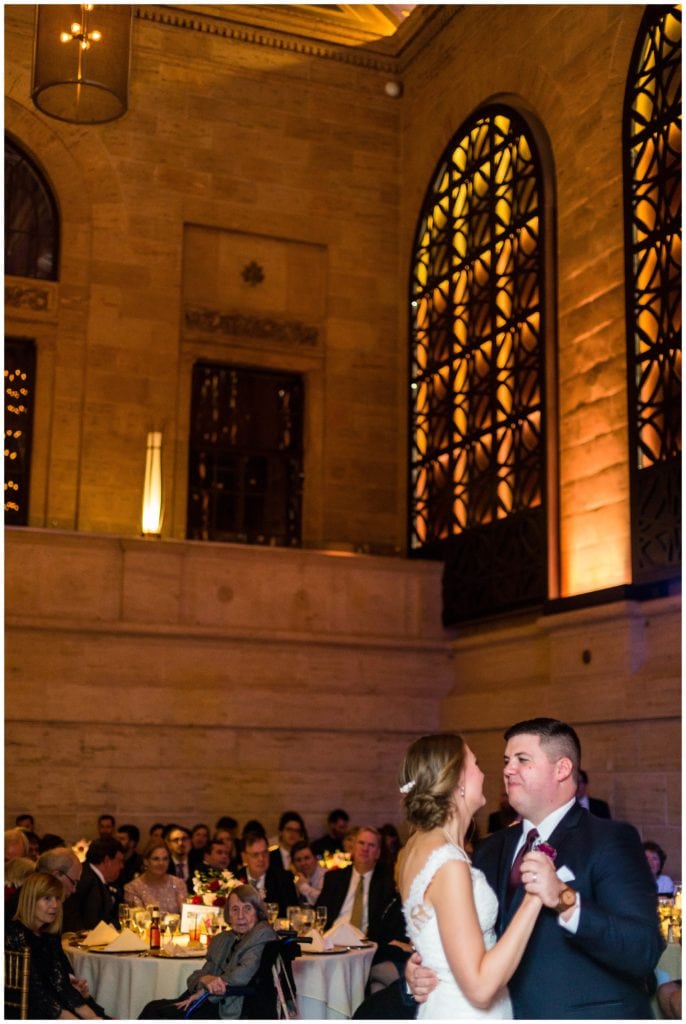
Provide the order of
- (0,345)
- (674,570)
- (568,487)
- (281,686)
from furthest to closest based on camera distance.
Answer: (281,686) < (568,487) < (674,570) < (0,345)

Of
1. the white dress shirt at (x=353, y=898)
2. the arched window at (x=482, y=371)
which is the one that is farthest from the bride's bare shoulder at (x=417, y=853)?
the arched window at (x=482, y=371)

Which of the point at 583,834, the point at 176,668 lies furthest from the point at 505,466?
the point at 583,834

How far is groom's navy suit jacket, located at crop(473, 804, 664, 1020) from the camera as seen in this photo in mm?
3584

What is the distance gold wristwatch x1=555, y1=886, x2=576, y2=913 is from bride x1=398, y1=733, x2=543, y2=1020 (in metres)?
0.07

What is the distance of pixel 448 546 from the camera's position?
1744 centimetres

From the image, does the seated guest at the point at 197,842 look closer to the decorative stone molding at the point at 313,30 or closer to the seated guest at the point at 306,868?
the seated guest at the point at 306,868

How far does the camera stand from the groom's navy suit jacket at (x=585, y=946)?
11.8ft

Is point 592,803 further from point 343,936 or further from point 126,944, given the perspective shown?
point 126,944

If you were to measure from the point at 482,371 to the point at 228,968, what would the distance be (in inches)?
453

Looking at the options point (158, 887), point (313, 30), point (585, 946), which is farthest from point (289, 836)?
point (313, 30)

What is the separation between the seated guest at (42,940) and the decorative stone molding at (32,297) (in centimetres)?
1267

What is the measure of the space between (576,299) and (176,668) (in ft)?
21.3

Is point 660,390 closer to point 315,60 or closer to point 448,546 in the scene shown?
point 448,546

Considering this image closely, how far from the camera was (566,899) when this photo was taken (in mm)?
3410
